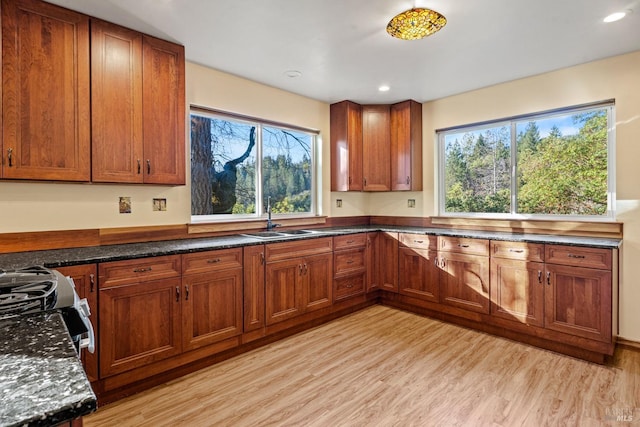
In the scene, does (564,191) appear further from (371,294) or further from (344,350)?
(344,350)

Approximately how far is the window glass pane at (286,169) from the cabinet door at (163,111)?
115 centimetres

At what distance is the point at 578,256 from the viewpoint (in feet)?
8.73

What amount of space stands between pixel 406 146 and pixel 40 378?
4038 millimetres

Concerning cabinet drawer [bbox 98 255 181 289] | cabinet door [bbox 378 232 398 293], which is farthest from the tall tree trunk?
cabinet door [bbox 378 232 398 293]

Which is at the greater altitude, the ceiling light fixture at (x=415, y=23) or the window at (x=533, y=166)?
the ceiling light fixture at (x=415, y=23)

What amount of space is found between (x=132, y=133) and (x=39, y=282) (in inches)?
56.6

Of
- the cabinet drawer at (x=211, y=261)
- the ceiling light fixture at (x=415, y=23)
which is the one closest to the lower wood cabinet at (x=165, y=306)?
the cabinet drawer at (x=211, y=261)

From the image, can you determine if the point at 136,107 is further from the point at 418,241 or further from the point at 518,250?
the point at 518,250

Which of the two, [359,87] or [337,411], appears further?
[359,87]

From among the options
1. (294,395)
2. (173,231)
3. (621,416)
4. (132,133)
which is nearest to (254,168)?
(173,231)

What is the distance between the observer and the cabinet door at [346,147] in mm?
4191

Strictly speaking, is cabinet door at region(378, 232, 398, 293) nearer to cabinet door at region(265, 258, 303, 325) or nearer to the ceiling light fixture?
cabinet door at region(265, 258, 303, 325)

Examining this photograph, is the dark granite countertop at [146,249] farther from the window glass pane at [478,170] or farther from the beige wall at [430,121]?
the window glass pane at [478,170]

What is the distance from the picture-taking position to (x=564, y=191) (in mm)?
3307
